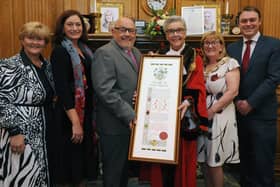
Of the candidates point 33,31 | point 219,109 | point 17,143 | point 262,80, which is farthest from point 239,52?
point 17,143

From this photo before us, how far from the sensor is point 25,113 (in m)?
2.19

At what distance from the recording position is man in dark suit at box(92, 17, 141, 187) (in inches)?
89.0

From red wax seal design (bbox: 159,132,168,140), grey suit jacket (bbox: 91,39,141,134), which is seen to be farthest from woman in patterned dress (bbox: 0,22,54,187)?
red wax seal design (bbox: 159,132,168,140)

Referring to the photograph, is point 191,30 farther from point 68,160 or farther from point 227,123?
point 68,160

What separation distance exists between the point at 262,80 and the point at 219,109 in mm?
435

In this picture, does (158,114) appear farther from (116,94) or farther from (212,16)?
(212,16)

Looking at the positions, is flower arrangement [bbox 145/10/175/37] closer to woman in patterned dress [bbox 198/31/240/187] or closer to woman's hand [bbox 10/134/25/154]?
woman in patterned dress [bbox 198/31/240/187]

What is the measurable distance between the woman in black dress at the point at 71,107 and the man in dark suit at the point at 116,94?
0.11m

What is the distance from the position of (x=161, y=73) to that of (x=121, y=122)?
44cm

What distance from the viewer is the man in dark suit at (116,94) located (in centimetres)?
226

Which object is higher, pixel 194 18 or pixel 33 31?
pixel 194 18

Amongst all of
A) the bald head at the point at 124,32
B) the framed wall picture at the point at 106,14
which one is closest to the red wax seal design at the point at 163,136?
the bald head at the point at 124,32

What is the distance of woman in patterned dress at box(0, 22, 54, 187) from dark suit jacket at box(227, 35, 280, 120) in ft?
4.97

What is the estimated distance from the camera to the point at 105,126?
2367mm
